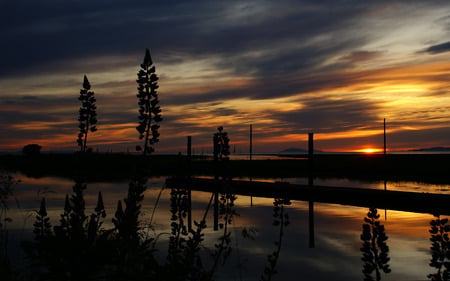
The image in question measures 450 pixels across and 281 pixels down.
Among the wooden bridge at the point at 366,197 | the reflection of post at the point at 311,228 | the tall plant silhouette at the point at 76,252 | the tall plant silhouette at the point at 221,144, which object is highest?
the tall plant silhouette at the point at 221,144

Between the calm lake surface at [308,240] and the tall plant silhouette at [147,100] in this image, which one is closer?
the tall plant silhouette at [147,100]

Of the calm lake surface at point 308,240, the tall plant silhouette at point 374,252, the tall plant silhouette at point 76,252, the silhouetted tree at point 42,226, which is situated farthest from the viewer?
the calm lake surface at point 308,240

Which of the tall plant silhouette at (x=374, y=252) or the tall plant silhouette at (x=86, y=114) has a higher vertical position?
the tall plant silhouette at (x=86, y=114)

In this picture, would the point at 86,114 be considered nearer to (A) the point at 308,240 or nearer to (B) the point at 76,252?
(B) the point at 76,252

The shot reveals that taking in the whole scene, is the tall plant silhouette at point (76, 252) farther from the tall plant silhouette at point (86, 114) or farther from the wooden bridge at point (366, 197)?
the wooden bridge at point (366, 197)

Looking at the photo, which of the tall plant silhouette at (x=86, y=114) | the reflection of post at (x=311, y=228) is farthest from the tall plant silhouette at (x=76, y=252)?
the reflection of post at (x=311, y=228)

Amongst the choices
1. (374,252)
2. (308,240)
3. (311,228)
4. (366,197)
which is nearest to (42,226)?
(374,252)

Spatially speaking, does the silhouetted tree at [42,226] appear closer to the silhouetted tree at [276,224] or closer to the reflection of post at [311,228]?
the silhouetted tree at [276,224]

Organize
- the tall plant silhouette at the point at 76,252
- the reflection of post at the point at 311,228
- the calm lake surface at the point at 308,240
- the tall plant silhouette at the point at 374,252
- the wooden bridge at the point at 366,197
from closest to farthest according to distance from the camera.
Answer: the tall plant silhouette at the point at 374,252, the tall plant silhouette at the point at 76,252, the calm lake surface at the point at 308,240, the reflection of post at the point at 311,228, the wooden bridge at the point at 366,197

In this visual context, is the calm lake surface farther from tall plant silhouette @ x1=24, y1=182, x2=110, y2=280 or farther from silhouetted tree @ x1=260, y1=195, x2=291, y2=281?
tall plant silhouette @ x1=24, y1=182, x2=110, y2=280

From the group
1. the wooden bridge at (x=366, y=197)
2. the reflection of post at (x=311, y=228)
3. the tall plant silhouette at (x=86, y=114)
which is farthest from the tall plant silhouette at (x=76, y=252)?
the wooden bridge at (x=366, y=197)

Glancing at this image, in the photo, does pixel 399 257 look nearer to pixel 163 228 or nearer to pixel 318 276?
pixel 318 276

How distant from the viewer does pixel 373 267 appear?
2.72 metres

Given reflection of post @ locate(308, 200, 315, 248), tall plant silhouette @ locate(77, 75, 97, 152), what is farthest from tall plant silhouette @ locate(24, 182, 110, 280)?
reflection of post @ locate(308, 200, 315, 248)
